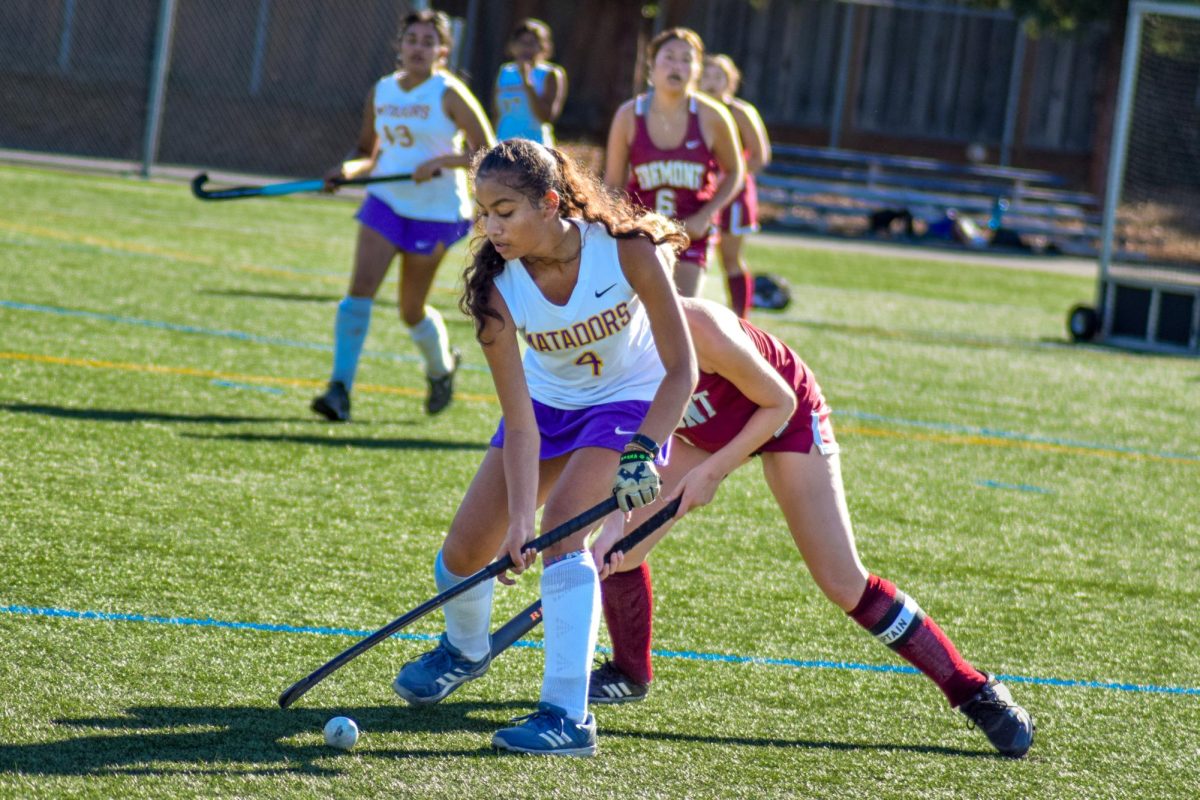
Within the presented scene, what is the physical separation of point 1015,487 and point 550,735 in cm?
416

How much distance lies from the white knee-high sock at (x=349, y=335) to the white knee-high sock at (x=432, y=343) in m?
0.28

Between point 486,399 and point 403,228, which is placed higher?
point 403,228

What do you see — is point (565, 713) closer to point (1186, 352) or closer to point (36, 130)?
point (1186, 352)

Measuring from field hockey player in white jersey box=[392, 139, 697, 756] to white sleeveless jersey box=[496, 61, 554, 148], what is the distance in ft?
29.2

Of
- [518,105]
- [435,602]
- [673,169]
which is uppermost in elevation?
[518,105]

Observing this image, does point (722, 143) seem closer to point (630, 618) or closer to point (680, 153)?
point (680, 153)

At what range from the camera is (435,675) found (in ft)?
12.7

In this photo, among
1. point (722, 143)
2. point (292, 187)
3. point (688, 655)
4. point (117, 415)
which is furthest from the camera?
point (722, 143)

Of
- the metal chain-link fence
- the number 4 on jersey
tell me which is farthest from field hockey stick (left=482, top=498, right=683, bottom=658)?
the metal chain-link fence

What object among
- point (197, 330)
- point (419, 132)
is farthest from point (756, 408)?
point (197, 330)

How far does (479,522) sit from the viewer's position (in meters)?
3.85

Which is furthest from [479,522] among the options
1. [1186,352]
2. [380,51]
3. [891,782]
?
[380,51]

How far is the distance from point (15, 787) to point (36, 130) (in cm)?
Answer: 2152

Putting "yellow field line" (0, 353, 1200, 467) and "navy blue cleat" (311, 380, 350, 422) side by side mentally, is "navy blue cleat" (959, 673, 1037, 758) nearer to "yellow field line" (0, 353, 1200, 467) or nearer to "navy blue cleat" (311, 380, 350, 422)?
"navy blue cleat" (311, 380, 350, 422)
